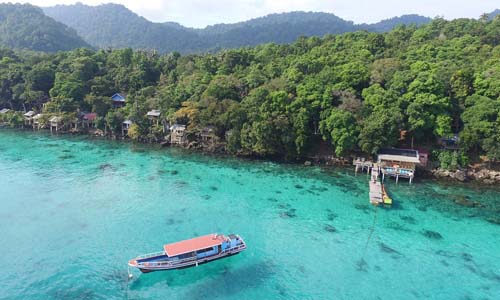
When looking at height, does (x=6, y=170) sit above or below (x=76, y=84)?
below

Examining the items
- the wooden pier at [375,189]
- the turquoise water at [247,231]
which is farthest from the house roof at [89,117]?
the wooden pier at [375,189]

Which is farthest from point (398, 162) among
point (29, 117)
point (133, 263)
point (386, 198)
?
point (29, 117)

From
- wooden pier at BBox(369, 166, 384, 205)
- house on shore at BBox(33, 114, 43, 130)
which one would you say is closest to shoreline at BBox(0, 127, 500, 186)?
wooden pier at BBox(369, 166, 384, 205)

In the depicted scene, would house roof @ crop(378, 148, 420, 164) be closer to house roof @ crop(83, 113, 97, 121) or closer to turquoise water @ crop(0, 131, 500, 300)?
turquoise water @ crop(0, 131, 500, 300)

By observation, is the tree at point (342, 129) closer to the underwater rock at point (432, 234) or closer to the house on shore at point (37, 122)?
the underwater rock at point (432, 234)

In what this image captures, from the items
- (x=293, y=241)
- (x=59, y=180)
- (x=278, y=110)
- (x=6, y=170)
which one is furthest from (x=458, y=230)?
(x=6, y=170)

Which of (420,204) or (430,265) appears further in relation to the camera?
(420,204)

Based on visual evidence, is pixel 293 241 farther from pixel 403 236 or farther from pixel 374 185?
pixel 374 185
